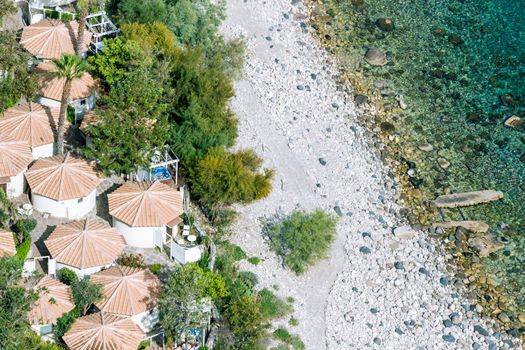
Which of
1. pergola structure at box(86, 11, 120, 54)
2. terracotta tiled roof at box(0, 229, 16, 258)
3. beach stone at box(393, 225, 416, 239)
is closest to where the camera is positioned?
terracotta tiled roof at box(0, 229, 16, 258)

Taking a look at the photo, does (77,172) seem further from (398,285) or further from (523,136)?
(523,136)

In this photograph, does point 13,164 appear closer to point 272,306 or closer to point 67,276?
point 67,276

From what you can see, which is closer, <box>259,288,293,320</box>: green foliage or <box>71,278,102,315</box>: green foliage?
<box>71,278,102,315</box>: green foliage

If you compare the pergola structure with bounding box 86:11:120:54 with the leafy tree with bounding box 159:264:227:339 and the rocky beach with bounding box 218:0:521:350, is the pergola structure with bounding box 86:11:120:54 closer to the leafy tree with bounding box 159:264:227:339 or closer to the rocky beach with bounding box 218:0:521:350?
the rocky beach with bounding box 218:0:521:350

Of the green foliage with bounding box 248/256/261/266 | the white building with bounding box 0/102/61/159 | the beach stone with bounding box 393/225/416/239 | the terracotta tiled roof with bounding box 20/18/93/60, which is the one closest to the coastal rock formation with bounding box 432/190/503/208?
the beach stone with bounding box 393/225/416/239

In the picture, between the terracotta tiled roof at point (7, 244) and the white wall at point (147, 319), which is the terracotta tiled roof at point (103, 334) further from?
the terracotta tiled roof at point (7, 244)

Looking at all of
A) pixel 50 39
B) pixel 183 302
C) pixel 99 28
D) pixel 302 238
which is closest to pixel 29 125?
pixel 50 39

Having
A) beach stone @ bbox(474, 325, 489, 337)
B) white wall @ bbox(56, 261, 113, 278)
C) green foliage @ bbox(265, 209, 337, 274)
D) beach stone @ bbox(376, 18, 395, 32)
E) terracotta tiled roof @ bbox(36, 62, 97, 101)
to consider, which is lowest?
beach stone @ bbox(474, 325, 489, 337)
